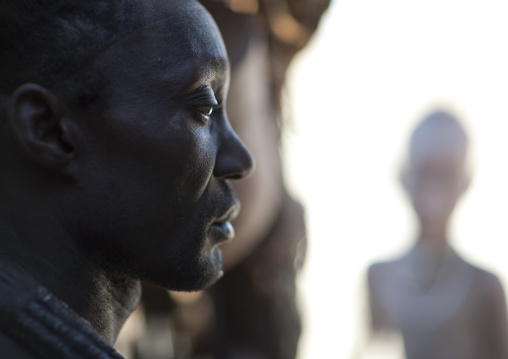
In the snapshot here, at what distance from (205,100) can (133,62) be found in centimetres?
11

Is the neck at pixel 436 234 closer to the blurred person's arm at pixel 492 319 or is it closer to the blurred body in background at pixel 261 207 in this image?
the blurred person's arm at pixel 492 319

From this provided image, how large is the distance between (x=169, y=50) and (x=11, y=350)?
0.43 metres

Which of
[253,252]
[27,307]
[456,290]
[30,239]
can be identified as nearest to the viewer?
[27,307]

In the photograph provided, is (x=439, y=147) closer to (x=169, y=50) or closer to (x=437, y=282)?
(x=437, y=282)

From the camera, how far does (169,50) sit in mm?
984

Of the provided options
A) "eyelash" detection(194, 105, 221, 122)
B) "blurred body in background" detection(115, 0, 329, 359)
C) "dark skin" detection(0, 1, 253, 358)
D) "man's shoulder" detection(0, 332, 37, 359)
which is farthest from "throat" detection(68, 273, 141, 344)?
"blurred body in background" detection(115, 0, 329, 359)

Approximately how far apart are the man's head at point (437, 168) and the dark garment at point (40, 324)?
1.44 m

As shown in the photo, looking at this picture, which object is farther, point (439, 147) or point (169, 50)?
point (439, 147)

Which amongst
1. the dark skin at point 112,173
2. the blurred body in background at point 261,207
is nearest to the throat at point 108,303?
the dark skin at point 112,173

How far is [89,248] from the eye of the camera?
0.97 m

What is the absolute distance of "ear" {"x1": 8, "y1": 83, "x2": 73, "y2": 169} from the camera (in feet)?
3.08

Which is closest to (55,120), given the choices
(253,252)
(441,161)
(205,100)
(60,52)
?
(60,52)

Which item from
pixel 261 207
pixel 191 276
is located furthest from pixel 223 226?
pixel 261 207

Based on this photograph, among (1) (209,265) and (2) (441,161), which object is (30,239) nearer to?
(1) (209,265)
